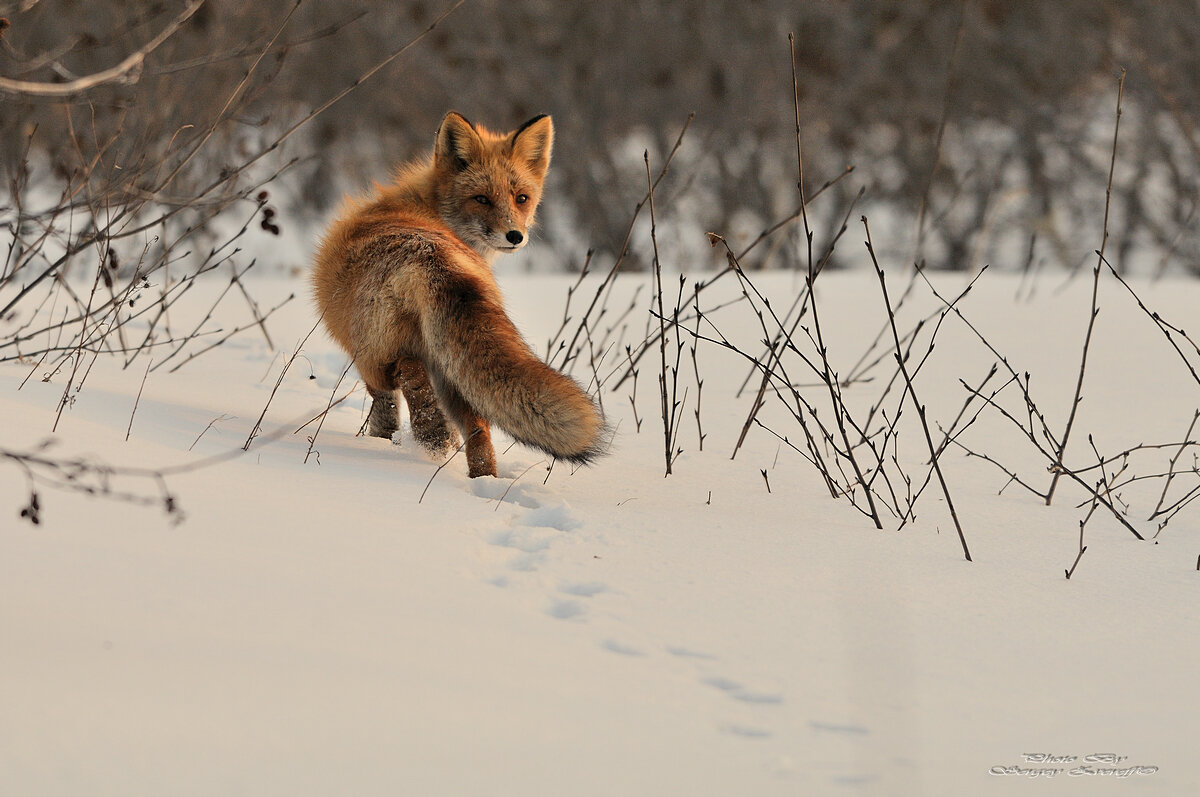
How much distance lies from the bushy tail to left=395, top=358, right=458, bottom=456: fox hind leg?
126mm

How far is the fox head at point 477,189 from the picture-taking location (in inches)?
178

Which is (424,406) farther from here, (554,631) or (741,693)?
(741,693)

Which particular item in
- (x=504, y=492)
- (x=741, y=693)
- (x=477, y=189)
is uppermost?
(x=477, y=189)

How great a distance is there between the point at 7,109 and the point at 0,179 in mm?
2956

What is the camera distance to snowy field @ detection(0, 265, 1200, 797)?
1640 millimetres

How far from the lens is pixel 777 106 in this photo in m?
13.1

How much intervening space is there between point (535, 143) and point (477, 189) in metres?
0.50

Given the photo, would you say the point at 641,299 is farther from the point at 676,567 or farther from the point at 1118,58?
the point at 1118,58

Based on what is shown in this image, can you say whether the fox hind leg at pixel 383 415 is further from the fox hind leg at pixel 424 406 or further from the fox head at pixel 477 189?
the fox head at pixel 477 189

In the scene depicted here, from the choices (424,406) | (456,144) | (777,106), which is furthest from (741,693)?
(777,106)

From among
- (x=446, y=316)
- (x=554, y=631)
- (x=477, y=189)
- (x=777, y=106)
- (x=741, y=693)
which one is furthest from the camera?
(x=777, y=106)

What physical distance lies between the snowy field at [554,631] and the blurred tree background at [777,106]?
30.5 ft

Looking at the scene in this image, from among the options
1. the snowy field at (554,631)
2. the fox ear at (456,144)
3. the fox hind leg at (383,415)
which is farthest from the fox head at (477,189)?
the snowy field at (554,631)

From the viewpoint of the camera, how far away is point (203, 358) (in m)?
5.18
